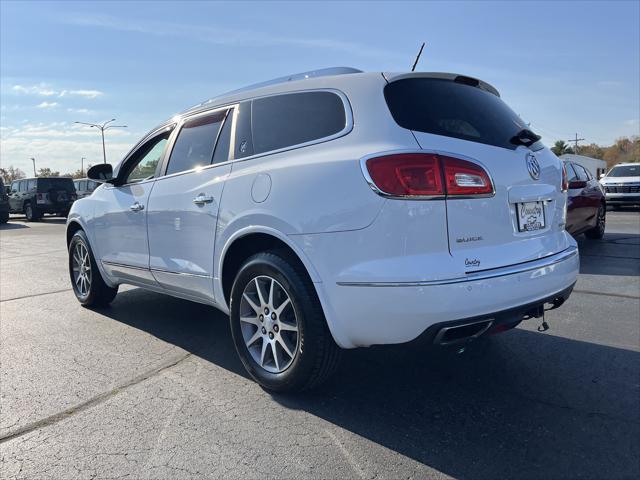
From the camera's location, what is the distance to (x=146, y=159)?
4.79 m

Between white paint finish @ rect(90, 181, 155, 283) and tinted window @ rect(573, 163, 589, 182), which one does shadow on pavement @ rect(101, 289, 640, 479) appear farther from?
tinted window @ rect(573, 163, 589, 182)

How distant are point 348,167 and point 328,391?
4.67 feet

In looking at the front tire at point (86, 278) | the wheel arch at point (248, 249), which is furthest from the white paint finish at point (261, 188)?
the front tire at point (86, 278)

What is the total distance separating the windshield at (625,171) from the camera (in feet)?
59.4

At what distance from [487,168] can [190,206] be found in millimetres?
2108

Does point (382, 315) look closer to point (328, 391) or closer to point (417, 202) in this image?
point (417, 202)

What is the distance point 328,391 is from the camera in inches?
132

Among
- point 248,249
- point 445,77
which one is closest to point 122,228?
point 248,249

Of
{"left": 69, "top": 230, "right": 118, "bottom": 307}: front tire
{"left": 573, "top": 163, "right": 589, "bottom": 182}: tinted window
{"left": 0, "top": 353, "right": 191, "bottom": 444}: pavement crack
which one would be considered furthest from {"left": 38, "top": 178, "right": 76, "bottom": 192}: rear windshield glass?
{"left": 0, "top": 353, "right": 191, "bottom": 444}: pavement crack

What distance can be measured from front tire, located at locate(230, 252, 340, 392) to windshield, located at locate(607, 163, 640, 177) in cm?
1835

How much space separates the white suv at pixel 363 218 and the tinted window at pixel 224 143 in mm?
13

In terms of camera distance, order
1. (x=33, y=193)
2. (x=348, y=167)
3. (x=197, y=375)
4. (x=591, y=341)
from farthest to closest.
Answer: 1. (x=33, y=193)
2. (x=591, y=341)
3. (x=197, y=375)
4. (x=348, y=167)

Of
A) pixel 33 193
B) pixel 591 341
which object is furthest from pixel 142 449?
pixel 33 193

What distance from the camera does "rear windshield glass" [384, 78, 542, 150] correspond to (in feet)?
9.55
